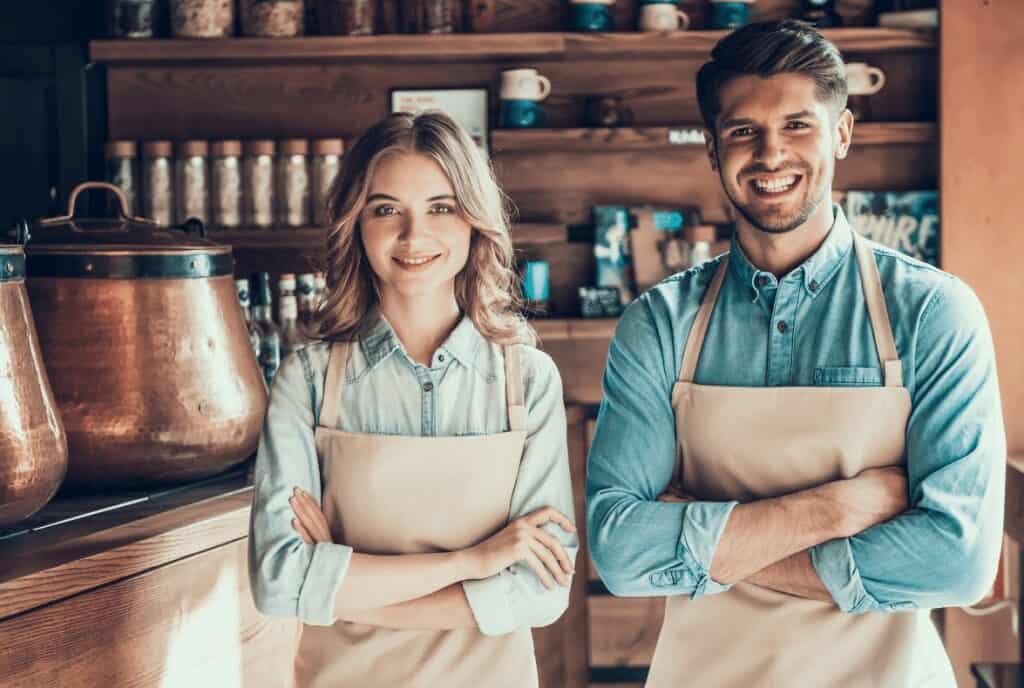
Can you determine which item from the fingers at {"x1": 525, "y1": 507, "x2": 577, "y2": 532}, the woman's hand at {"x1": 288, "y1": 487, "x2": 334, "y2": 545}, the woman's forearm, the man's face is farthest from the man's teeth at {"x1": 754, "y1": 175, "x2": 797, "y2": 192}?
the woman's hand at {"x1": 288, "y1": 487, "x2": 334, "y2": 545}

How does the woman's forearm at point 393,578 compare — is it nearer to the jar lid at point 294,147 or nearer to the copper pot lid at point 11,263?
the copper pot lid at point 11,263

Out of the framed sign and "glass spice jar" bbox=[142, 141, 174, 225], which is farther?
the framed sign

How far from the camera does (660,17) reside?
3.27 metres

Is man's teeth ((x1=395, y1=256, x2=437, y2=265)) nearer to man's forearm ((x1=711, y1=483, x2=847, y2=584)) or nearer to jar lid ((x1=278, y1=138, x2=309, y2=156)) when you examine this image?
man's forearm ((x1=711, y1=483, x2=847, y2=584))

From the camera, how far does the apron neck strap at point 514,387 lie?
157 cm

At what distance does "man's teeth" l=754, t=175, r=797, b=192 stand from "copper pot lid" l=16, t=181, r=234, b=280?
0.97 m

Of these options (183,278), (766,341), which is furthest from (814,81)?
(183,278)

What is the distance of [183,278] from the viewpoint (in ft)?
6.49

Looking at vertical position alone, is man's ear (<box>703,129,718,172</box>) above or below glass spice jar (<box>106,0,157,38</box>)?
below

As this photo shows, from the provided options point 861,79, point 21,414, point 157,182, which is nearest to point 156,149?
point 157,182

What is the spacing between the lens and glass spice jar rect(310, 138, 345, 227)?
3.28 meters

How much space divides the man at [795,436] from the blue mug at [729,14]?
5.85 ft

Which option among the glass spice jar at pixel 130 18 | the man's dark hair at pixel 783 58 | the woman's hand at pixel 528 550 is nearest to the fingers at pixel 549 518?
the woman's hand at pixel 528 550

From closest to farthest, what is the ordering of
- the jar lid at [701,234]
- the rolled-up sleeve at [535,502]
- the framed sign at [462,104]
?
the rolled-up sleeve at [535,502] < the jar lid at [701,234] < the framed sign at [462,104]
